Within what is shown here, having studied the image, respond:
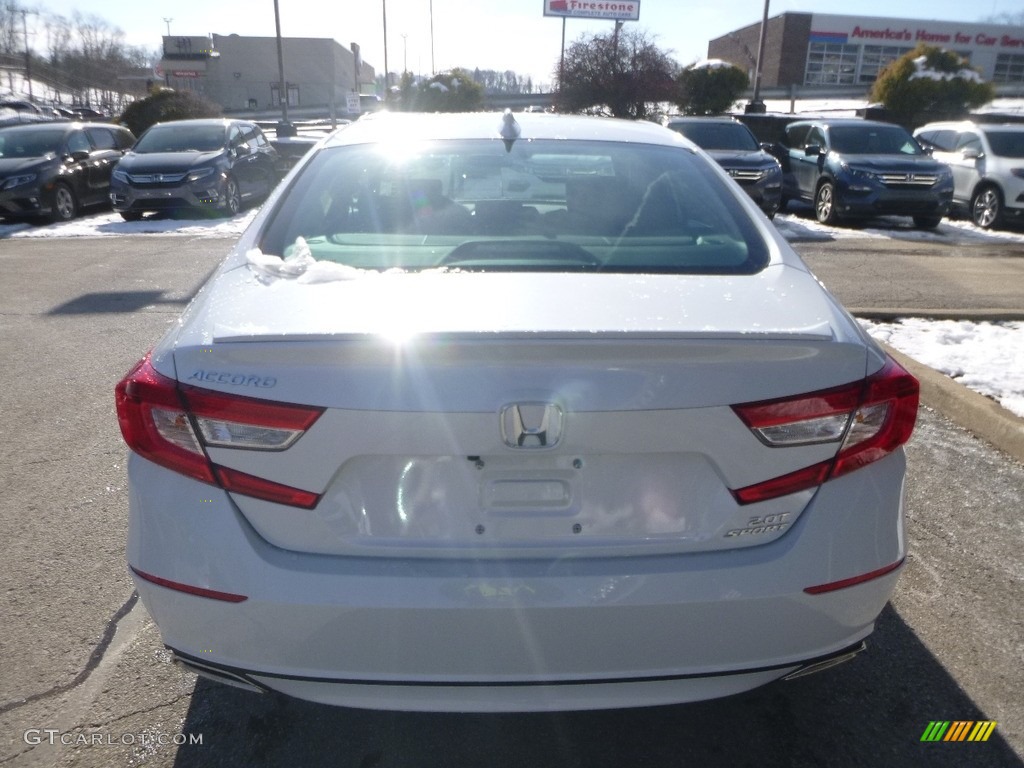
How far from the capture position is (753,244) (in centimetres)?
271

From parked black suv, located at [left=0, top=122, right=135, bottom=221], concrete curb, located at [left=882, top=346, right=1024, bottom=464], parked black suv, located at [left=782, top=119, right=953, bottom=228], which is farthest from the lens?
parked black suv, located at [left=0, top=122, right=135, bottom=221]

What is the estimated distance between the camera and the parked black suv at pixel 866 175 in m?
13.4

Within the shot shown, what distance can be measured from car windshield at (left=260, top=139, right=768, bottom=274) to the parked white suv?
12.7 meters

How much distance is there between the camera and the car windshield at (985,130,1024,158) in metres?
14.2

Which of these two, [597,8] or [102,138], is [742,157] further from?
[597,8]

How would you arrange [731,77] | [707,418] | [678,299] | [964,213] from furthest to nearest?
1. [731,77]
2. [964,213]
3. [678,299]
4. [707,418]

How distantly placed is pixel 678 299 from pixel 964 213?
49.8 feet

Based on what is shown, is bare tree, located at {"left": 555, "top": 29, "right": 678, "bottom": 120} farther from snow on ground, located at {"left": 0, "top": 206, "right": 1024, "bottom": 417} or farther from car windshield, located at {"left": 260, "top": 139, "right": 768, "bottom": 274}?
car windshield, located at {"left": 260, "top": 139, "right": 768, "bottom": 274}

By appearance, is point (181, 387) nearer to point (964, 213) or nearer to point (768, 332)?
point (768, 332)

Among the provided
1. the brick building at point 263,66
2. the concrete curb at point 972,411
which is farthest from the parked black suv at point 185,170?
the brick building at point 263,66

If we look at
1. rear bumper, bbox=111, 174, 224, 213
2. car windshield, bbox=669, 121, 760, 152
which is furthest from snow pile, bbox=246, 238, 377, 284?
car windshield, bbox=669, 121, 760, 152

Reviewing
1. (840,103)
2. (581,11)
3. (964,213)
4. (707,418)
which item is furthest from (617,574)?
(581,11)

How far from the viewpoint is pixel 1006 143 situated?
14.4m

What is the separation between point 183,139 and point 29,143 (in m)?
2.51
